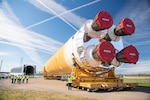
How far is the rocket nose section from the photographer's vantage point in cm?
930

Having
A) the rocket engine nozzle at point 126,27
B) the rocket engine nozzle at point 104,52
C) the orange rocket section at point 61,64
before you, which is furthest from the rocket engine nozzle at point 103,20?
the orange rocket section at point 61,64

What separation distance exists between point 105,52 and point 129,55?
1374 millimetres

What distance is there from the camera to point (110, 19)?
31.7ft

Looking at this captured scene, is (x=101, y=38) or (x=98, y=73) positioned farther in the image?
(x=98, y=73)

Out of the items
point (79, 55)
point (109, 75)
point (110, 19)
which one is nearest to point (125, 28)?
point (110, 19)

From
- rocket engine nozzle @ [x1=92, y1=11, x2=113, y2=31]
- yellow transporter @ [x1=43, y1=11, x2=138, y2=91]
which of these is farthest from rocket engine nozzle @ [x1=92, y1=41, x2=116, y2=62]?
rocket engine nozzle @ [x1=92, y1=11, x2=113, y2=31]

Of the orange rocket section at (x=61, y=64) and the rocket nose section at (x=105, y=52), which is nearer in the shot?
the rocket nose section at (x=105, y=52)

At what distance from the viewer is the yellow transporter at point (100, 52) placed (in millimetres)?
9539

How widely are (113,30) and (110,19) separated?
142 cm

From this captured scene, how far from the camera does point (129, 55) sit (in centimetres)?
976

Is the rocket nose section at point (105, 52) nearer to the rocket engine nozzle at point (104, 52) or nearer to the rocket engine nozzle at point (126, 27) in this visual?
the rocket engine nozzle at point (104, 52)

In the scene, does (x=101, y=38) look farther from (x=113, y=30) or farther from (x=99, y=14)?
(x=99, y=14)

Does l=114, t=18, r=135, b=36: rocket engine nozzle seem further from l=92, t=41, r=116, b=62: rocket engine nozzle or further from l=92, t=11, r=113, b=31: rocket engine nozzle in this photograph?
l=92, t=41, r=116, b=62: rocket engine nozzle

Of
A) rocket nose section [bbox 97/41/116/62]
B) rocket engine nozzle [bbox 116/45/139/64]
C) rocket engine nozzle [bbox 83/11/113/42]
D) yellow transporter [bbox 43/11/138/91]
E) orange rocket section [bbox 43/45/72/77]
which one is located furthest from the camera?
orange rocket section [bbox 43/45/72/77]
